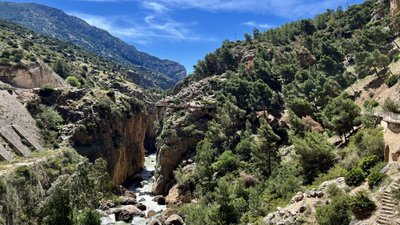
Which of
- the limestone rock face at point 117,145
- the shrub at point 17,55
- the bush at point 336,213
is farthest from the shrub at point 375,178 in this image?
the shrub at point 17,55

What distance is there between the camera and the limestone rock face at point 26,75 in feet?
351

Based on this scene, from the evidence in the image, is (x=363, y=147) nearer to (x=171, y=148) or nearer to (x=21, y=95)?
(x=171, y=148)

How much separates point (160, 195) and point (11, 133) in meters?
36.6

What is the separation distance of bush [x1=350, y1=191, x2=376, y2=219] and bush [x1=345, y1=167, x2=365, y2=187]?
5250 millimetres

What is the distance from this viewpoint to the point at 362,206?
32406 millimetres

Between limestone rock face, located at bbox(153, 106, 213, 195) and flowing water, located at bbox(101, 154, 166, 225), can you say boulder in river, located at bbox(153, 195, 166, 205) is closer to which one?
flowing water, located at bbox(101, 154, 166, 225)

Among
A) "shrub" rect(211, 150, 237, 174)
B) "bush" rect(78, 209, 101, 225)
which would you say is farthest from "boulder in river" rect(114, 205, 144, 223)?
"bush" rect(78, 209, 101, 225)

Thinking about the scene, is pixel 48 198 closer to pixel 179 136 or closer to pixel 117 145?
pixel 179 136

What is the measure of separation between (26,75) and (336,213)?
4030 inches

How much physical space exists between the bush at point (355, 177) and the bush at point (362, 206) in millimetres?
5250

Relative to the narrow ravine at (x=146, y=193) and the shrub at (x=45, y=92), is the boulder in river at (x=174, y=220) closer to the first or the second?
the narrow ravine at (x=146, y=193)

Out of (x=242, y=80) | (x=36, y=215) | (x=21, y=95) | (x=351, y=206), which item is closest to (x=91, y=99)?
(x=21, y=95)

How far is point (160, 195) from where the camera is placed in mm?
92750

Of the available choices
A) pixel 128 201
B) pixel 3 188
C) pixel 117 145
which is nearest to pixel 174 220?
pixel 128 201
